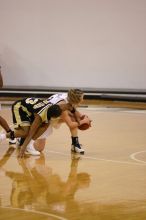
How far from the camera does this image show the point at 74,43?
619 inches

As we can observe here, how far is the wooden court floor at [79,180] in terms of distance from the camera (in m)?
5.07

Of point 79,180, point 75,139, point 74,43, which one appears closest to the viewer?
point 79,180

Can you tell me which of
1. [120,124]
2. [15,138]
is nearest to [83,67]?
[120,124]

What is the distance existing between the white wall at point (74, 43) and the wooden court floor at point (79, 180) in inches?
224

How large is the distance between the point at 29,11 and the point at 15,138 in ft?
26.3

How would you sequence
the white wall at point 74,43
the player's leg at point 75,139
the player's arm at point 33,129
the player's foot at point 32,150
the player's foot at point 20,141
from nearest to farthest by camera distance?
1. the player's arm at point 33,129
2. the player's foot at point 32,150
3. the player's leg at point 75,139
4. the player's foot at point 20,141
5. the white wall at point 74,43

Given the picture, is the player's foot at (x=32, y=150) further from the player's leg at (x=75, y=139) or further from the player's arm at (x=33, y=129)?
the player's leg at (x=75, y=139)

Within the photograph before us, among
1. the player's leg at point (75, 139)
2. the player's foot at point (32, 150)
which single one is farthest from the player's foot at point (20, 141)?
the player's leg at point (75, 139)

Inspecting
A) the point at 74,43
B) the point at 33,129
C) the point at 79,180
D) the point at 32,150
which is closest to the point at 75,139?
the point at 32,150

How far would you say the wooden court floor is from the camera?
5.07 metres

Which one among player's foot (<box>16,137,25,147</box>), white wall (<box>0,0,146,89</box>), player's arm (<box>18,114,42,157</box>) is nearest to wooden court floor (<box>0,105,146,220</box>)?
player's foot (<box>16,137,25,147</box>)

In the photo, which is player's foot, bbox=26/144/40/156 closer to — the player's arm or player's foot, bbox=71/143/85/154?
the player's arm

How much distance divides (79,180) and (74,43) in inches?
383

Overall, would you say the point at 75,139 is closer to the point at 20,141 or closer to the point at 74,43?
the point at 20,141
